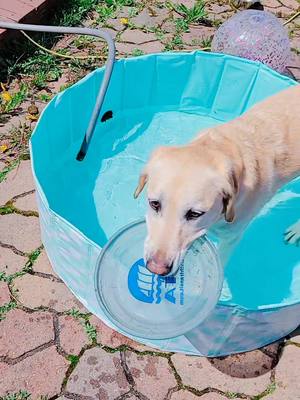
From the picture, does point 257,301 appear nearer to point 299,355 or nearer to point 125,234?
point 299,355

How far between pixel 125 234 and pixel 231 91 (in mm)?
2261

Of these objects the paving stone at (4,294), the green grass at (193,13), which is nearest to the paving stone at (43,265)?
the paving stone at (4,294)

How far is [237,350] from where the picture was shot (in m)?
3.55

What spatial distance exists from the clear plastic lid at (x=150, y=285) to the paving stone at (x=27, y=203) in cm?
112

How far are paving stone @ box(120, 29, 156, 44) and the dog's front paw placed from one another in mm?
2466

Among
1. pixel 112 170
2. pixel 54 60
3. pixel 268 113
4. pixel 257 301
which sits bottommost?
pixel 257 301

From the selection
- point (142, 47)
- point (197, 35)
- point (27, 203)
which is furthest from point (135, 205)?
point (197, 35)

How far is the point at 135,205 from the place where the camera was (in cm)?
453

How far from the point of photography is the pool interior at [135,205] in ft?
13.7

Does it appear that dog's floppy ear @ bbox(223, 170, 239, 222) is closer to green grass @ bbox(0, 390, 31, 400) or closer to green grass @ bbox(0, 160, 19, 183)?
green grass @ bbox(0, 390, 31, 400)

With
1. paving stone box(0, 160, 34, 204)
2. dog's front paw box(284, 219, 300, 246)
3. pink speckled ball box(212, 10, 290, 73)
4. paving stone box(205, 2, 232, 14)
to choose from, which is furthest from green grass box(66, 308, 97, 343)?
paving stone box(205, 2, 232, 14)

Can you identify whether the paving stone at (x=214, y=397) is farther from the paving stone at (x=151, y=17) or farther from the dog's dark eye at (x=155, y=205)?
the paving stone at (x=151, y=17)

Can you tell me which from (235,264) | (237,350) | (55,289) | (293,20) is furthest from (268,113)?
(293,20)

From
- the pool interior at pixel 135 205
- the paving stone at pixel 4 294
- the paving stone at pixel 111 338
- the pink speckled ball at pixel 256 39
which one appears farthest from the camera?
the pink speckled ball at pixel 256 39
